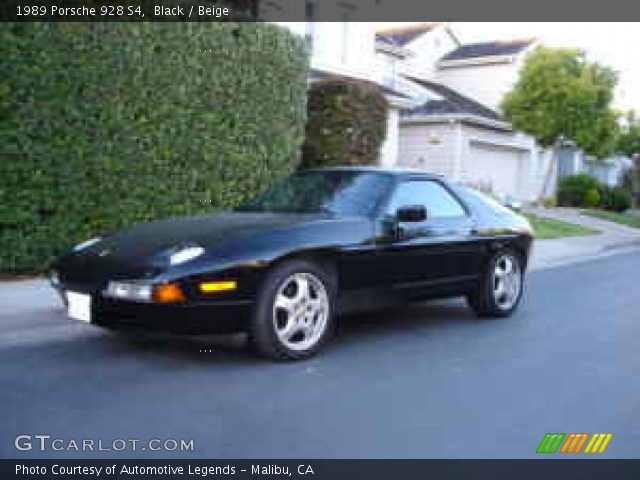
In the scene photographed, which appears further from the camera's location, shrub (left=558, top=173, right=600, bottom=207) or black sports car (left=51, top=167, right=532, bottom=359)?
shrub (left=558, top=173, right=600, bottom=207)

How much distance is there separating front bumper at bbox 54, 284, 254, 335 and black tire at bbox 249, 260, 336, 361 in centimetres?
8

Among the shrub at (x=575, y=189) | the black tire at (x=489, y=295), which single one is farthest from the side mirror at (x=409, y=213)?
the shrub at (x=575, y=189)

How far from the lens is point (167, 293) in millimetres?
4711

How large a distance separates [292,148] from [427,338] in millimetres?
6039

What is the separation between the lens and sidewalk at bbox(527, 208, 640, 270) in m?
12.9

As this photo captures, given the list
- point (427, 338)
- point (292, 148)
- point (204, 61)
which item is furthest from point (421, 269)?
point (292, 148)

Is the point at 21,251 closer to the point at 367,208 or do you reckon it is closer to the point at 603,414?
the point at 367,208

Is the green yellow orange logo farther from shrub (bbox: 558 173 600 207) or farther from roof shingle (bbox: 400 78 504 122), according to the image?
shrub (bbox: 558 173 600 207)

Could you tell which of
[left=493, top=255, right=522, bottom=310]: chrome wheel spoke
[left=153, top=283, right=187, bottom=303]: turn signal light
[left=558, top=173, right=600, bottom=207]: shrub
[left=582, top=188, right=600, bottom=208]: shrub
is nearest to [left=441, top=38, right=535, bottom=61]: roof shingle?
[left=558, top=173, right=600, bottom=207]: shrub

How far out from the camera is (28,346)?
5629 mm

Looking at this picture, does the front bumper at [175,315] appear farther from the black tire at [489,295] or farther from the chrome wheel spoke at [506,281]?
the chrome wheel spoke at [506,281]

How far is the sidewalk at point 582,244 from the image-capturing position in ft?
42.3
